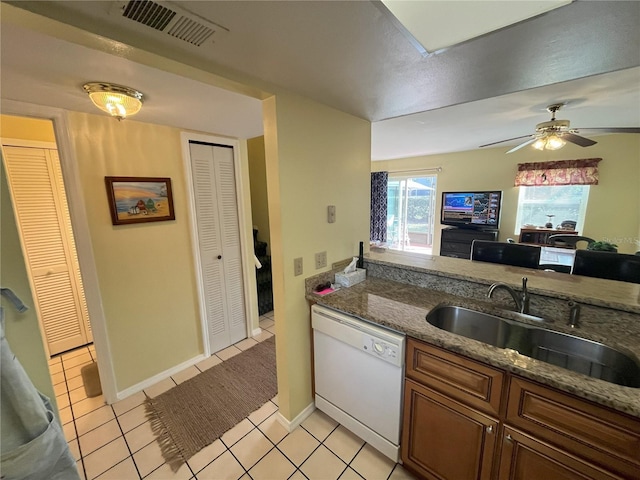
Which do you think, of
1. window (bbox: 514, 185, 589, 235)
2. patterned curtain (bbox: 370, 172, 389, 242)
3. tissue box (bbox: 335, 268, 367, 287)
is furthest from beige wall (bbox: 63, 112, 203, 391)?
window (bbox: 514, 185, 589, 235)

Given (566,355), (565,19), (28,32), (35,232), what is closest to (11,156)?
(35,232)

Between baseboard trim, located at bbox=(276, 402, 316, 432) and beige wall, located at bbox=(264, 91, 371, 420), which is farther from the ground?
beige wall, located at bbox=(264, 91, 371, 420)

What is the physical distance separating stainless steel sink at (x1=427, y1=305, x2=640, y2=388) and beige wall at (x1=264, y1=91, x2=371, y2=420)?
2.72 feet

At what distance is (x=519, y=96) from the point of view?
210 centimetres

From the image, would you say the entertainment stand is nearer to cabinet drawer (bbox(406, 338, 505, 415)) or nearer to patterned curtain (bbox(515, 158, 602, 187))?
patterned curtain (bbox(515, 158, 602, 187))

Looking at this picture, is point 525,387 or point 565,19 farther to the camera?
point 525,387

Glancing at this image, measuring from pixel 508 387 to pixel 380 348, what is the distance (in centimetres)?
56

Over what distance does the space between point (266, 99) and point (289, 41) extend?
492 mm

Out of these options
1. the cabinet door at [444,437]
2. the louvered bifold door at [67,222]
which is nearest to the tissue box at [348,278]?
the cabinet door at [444,437]

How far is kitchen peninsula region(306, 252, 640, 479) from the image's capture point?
891 millimetres

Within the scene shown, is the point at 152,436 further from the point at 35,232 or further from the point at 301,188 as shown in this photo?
the point at 35,232

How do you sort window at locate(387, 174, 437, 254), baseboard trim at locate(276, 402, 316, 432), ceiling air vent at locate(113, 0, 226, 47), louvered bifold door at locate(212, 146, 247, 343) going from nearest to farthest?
ceiling air vent at locate(113, 0, 226, 47) < baseboard trim at locate(276, 402, 316, 432) < louvered bifold door at locate(212, 146, 247, 343) < window at locate(387, 174, 437, 254)

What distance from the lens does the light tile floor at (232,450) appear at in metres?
1.48

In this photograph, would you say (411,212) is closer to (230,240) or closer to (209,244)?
(230,240)
